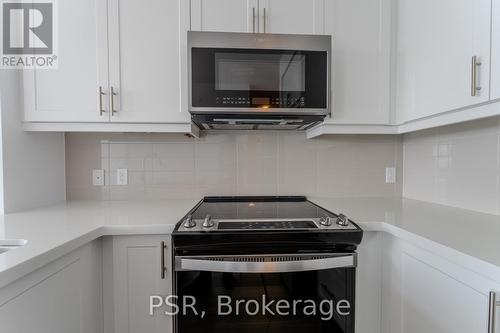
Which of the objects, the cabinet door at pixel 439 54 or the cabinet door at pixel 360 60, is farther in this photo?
the cabinet door at pixel 360 60

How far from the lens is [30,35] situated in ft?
Answer: 4.70

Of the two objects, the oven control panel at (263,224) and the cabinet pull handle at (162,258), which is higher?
the oven control panel at (263,224)

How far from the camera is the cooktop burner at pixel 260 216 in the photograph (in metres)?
1.16

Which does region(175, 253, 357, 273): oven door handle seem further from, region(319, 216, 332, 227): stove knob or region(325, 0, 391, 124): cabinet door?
region(325, 0, 391, 124): cabinet door

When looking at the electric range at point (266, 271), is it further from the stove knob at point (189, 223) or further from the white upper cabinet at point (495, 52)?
the white upper cabinet at point (495, 52)

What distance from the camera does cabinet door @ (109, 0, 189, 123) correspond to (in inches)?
57.4

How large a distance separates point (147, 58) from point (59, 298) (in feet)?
3.78

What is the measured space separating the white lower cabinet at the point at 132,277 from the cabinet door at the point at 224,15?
1.10 meters

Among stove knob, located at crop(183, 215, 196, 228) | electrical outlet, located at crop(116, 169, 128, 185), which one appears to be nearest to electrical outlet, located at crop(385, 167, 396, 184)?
stove knob, located at crop(183, 215, 196, 228)

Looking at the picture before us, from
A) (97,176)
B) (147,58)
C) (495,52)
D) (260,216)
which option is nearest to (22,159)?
(97,176)

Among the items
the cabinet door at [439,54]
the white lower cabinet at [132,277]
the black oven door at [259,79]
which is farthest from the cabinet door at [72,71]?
the cabinet door at [439,54]

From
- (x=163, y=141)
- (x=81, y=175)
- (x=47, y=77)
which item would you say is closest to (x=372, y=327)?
(x=163, y=141)

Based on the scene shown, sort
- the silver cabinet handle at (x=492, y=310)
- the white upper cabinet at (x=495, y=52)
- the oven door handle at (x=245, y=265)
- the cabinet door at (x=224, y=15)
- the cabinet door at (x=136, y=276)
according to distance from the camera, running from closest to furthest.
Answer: the silver cabinet handle at (x=492, y=310), the white upper cabinet at (x=495, y=52), the oven door handle at (x=245, y=265), the cabinet door at (x=136, y=276), the cabinet door at (x=224, y=15)

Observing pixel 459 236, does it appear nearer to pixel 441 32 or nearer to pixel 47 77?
pixel 441 32
